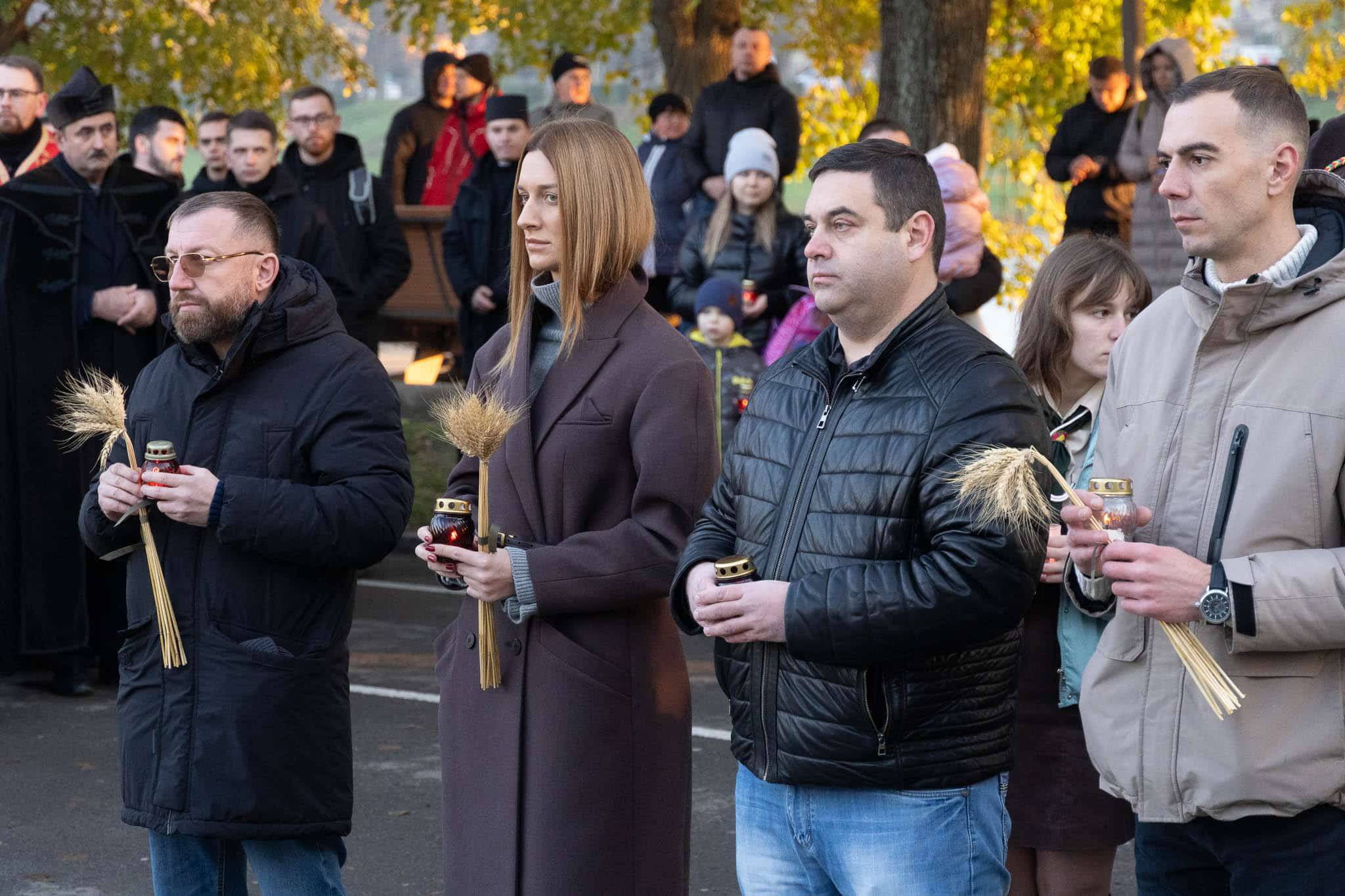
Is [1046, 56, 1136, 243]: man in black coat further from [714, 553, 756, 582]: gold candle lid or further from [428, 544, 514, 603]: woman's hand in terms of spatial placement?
[714, 553, 756, 582]: gold candle lid

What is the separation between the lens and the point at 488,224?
34.1 feet

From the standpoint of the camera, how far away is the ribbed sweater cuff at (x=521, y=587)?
3.71m

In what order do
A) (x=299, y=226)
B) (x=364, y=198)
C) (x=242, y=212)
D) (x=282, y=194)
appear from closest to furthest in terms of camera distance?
(x=242, y=212), (x=282, y=194), (x=299, y=226), (x=364, y=198)

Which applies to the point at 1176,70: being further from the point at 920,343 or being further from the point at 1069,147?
the point at 920,343

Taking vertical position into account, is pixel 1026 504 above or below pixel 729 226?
below

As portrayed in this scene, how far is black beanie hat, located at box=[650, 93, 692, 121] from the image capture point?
38.2ft

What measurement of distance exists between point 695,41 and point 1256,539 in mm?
13154

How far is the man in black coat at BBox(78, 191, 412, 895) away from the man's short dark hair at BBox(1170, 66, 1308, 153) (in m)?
2.14

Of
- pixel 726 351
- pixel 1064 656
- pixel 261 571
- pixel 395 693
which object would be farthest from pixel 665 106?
pixel 1064 656

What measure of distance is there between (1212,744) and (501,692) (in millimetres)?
1592

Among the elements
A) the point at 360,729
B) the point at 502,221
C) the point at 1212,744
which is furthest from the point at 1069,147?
the point at 1212,744

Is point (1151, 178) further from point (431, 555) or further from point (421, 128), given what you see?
point (431, 555)

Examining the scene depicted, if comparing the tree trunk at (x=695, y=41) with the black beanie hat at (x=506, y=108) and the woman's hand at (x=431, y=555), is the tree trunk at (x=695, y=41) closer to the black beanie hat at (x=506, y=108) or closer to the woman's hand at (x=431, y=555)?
the black beanie hat at (x=506, y=108)

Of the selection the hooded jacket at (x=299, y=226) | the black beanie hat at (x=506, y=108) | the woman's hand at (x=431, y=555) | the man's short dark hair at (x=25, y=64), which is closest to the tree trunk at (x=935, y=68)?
the black beanie hat at (x=506, y=108)
